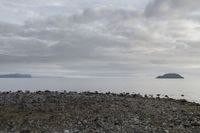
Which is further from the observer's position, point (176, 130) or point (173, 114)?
point (173, 114)

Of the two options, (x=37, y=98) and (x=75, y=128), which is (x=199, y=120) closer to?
(x=75, y=128)

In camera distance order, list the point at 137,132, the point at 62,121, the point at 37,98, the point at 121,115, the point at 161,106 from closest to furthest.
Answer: the point at 137,132, the point at 62,121, the point at 121,115, the point at 161,106, the point at 37,98

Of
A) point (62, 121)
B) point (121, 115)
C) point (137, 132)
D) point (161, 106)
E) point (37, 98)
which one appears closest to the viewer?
point (137, 132)

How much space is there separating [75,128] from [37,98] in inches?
374

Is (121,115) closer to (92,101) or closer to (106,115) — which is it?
(106,115)

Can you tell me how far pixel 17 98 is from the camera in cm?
2977

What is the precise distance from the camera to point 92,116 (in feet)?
75.4

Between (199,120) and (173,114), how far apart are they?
1.95m

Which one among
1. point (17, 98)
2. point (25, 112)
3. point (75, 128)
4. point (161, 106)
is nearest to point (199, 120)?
point (161, 106)

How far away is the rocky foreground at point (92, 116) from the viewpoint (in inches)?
819

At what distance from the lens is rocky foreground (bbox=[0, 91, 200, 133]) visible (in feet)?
68.2

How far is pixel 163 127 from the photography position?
70.1 ft

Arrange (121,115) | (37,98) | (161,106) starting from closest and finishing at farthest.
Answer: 1. (121,115)
2. (161,106)
3. (37,98)

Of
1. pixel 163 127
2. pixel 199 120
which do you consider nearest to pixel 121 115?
pixel 163 127
